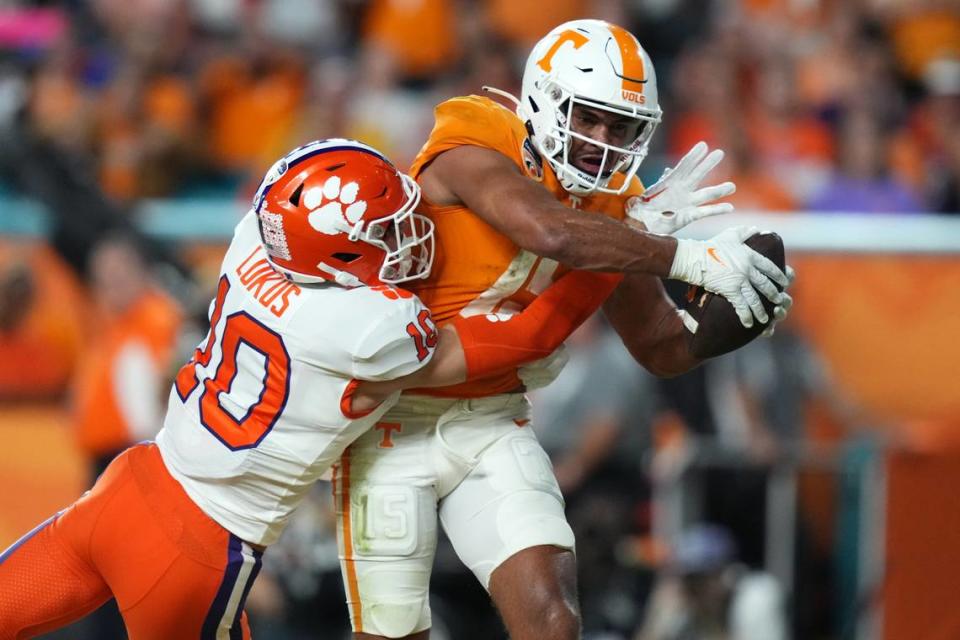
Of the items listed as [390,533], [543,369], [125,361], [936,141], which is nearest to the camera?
[390,533]

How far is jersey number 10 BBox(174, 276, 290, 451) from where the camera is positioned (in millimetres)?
3758

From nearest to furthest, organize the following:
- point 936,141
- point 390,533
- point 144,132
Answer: point 390,533 < point 936,141 < point 144,132

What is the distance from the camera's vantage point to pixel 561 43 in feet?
13.1

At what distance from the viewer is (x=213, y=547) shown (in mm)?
3850

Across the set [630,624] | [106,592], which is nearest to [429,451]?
[106,592]

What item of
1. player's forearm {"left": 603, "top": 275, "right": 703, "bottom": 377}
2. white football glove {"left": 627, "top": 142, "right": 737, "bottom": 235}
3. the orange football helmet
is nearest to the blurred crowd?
player's forearm {"left": 603, "top": 275, "right": 703, "bottom": 377}

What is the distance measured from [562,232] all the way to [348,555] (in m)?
1.07

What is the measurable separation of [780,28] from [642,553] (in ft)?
10.3

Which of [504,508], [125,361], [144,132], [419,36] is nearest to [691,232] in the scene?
[419,36]

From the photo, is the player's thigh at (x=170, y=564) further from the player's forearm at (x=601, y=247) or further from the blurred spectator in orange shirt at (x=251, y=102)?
the blurred spectator in orange shirt at (x=251, y=102)

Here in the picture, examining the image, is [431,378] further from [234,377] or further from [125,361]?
[125,361]

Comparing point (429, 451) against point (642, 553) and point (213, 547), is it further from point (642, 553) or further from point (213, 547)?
point (642, 553)

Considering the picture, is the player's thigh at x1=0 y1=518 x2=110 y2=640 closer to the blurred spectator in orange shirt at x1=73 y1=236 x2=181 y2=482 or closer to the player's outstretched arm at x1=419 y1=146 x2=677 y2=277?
the player's outstretched arm at x1=419 y1=146 x2=677 y2=277

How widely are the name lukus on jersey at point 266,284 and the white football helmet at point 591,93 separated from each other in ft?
2.45
